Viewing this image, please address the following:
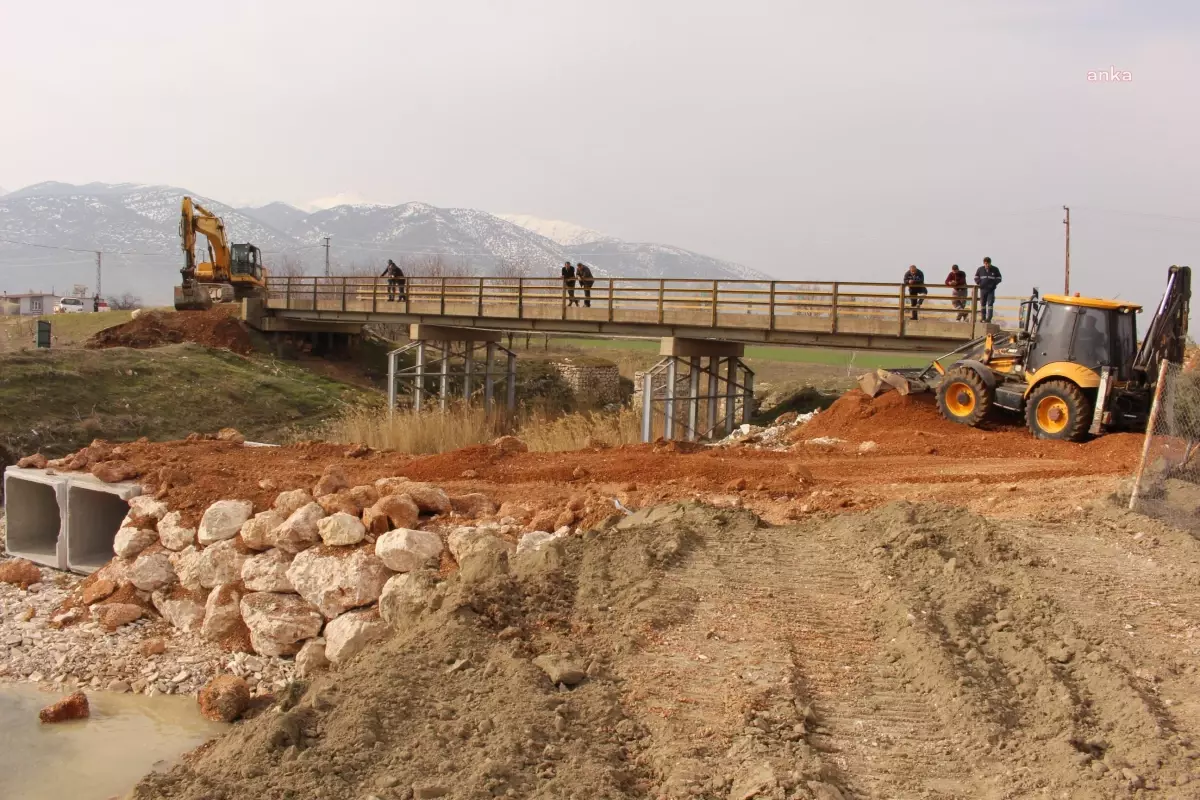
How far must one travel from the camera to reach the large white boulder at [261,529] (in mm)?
10359

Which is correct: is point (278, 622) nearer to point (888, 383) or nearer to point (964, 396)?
point (964, 396)

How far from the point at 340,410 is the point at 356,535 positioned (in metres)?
19.6

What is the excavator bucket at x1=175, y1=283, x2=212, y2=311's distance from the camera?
1538 inches

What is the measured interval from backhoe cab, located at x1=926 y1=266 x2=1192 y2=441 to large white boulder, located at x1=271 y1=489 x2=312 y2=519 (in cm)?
1040

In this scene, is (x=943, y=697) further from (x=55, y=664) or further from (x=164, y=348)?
(x=164, y=348)

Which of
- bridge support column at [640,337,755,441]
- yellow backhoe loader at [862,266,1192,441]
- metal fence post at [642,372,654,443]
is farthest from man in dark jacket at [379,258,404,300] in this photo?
yellow backhoe loader at [862,266,1192,441]

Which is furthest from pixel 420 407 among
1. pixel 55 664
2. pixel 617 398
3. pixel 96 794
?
pixel 96 794

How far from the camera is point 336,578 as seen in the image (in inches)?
373

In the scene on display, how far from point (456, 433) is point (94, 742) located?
1277cm

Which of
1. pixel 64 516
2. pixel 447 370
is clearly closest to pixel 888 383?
pixel 64 516

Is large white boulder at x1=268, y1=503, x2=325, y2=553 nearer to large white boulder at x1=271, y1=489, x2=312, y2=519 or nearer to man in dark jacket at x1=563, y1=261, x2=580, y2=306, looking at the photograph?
large white boulder at x1=271, y1=489, x2=312, y2=519

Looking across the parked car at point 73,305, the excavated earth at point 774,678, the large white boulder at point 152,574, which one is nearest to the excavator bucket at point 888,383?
the excavated earth at point 774,678

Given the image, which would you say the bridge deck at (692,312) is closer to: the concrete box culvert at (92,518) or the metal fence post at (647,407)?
the metal fence post at (647,407)

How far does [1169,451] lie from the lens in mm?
9656
